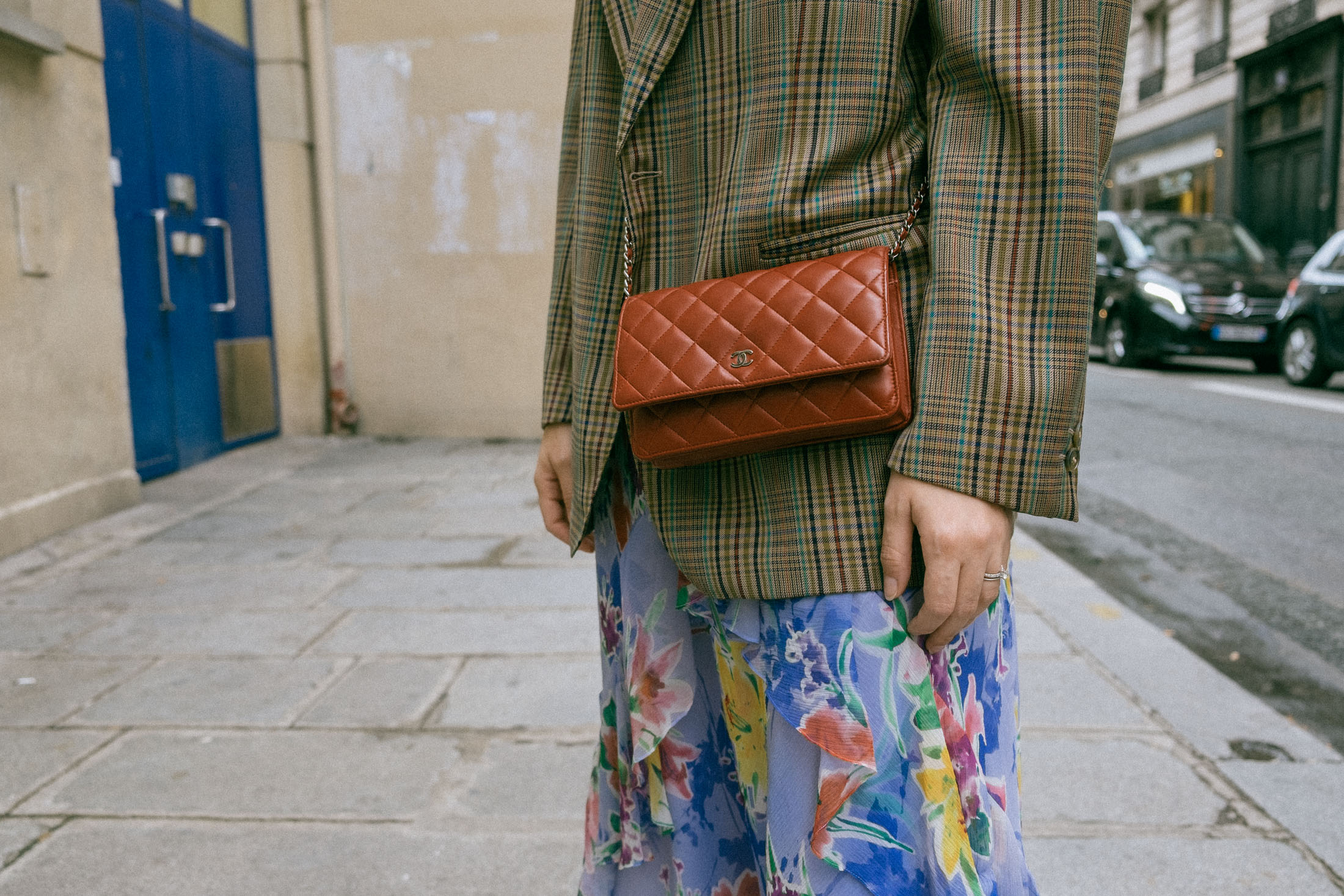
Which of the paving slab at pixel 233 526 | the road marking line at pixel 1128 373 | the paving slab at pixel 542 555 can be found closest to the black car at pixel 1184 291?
the road marking line at pixel 1128 373

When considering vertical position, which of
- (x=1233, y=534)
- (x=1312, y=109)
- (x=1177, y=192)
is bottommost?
(x=1233, y=534)

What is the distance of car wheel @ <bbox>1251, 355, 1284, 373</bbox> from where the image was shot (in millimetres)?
10367

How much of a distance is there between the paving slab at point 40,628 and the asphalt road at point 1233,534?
3315mm

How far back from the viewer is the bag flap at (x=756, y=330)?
2.91 ft

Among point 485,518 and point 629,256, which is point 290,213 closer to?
point 485,518

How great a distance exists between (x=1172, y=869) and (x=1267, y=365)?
10.5 metres

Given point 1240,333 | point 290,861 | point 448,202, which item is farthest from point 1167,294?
point 290,861

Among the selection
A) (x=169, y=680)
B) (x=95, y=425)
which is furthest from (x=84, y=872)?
(x=95, y=425)

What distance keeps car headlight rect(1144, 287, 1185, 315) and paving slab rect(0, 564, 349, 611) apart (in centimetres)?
924

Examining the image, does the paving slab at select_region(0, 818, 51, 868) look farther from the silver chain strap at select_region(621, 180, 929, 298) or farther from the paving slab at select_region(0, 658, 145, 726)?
the silver chain strap at select_region(621, 180, 929, 298)

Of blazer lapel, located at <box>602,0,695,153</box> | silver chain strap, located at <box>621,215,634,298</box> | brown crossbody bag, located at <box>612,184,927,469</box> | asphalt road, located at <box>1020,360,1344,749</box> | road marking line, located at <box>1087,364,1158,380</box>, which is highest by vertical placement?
blazer lapel, located at <box>602,0,695,153</box>

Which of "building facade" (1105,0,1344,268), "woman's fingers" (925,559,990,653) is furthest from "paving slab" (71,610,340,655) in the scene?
"building facade" (1105,0,1344,268)

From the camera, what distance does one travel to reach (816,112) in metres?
0.95

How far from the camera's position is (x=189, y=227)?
5.80 metres
